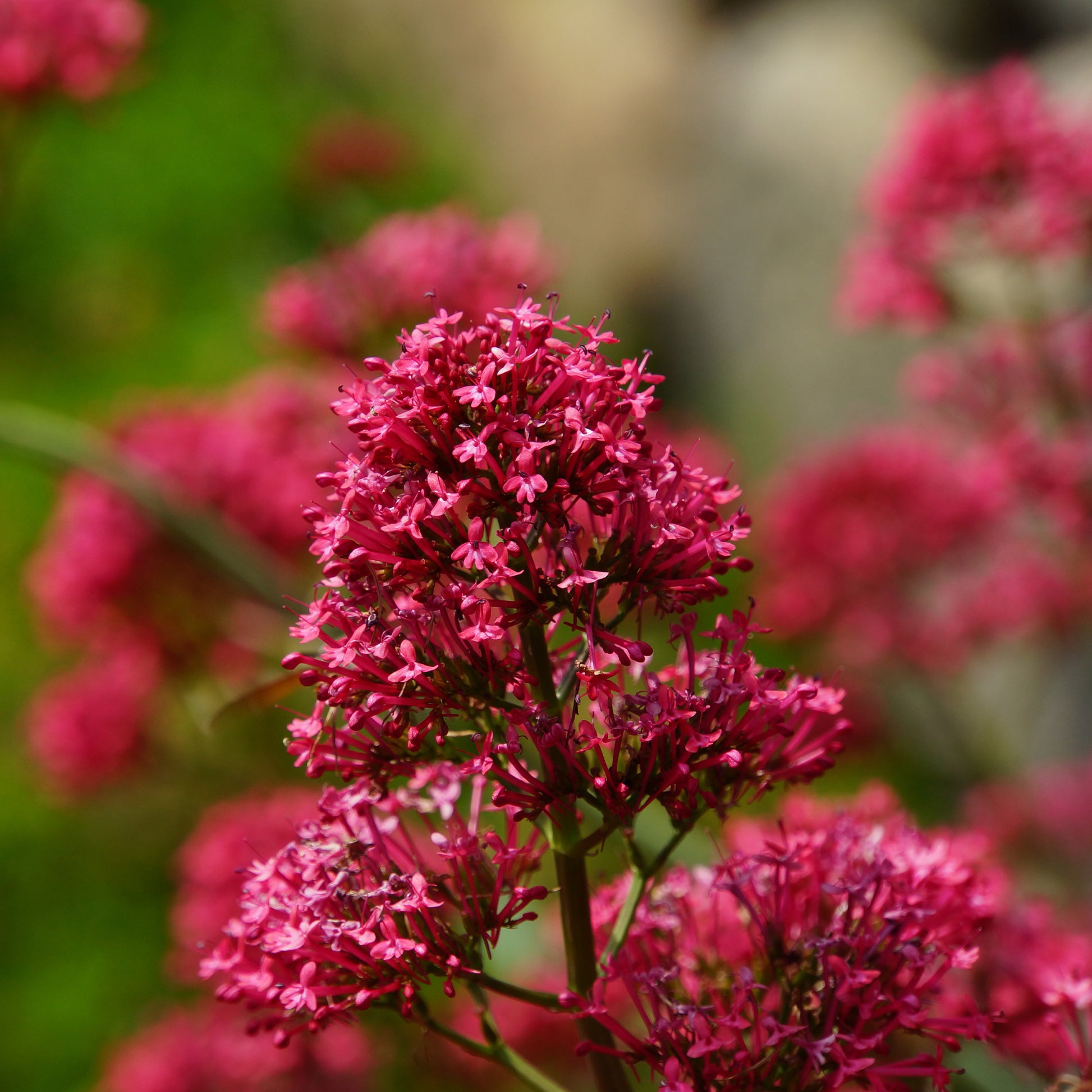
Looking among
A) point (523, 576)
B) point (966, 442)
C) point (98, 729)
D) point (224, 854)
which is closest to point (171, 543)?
point (98, 729)

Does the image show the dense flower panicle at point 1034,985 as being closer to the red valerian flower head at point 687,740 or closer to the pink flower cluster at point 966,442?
the red valerian flower head at point 687,740

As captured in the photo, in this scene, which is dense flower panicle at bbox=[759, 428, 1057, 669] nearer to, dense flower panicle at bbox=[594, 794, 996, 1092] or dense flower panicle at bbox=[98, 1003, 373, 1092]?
dense flower panicle at bbox=[98, 1003, 373, 1092]

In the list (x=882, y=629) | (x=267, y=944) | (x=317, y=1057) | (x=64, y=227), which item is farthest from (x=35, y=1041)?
(x=64, y=227)

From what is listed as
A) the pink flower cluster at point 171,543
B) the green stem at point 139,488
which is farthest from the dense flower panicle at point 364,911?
the pink flower cluster at point 171,543

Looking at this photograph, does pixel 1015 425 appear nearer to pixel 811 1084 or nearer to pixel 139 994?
pixel 811 1084


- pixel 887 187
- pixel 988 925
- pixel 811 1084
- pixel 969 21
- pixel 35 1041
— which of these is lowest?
pixel 811 1084

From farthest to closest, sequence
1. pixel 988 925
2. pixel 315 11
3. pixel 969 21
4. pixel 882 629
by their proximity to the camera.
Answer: pixel 315 11 → pixel 969 21 → pixel 882 629 → pixel 988 925

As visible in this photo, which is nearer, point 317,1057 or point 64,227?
point 317,1057
